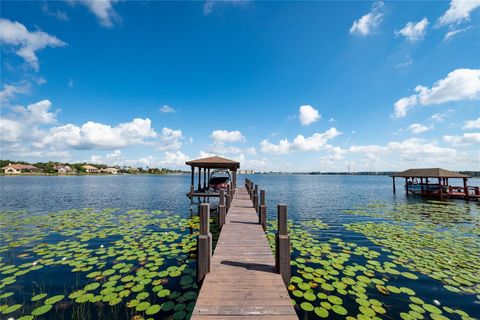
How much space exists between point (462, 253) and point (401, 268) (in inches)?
126

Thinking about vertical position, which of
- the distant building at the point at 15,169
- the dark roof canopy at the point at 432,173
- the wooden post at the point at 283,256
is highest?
the distant building at the point at 15,169

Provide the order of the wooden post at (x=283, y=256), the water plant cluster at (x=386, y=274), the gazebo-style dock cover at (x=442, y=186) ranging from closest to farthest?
the wooden post at (x=283, y=256), the water plant cluster at (x=386, y=274), the gazebo-style dock cover at (x=442, y=186)

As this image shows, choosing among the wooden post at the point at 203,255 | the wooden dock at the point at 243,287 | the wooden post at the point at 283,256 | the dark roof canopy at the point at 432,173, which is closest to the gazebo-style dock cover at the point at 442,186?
the dark roof canopy at the point at 432,173

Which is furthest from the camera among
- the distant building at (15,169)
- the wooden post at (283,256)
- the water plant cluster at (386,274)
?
the distant building at (15,169)

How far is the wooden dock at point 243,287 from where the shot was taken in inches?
128

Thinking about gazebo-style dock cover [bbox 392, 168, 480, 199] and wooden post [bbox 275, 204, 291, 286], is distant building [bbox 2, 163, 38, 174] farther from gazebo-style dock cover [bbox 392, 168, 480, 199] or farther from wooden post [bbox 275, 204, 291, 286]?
gazebo-style dock cover [bbox 392, 168, 480, 199]

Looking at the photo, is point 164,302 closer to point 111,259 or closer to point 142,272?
point 142,272

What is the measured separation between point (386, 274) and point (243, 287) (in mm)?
5045

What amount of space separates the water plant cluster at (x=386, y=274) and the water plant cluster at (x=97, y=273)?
323cm

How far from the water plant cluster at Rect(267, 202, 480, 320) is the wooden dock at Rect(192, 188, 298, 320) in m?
1.23

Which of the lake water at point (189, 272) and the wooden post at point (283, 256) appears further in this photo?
the lake water at point (189, 272)

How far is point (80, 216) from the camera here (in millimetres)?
14703

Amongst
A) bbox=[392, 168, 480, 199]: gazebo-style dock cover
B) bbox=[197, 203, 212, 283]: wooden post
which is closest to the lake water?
bbox=[197, 203, 212, 283]: wooden post

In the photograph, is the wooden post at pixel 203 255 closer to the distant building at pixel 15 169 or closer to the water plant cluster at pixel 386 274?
the water plant cluster at pixel 386 274
